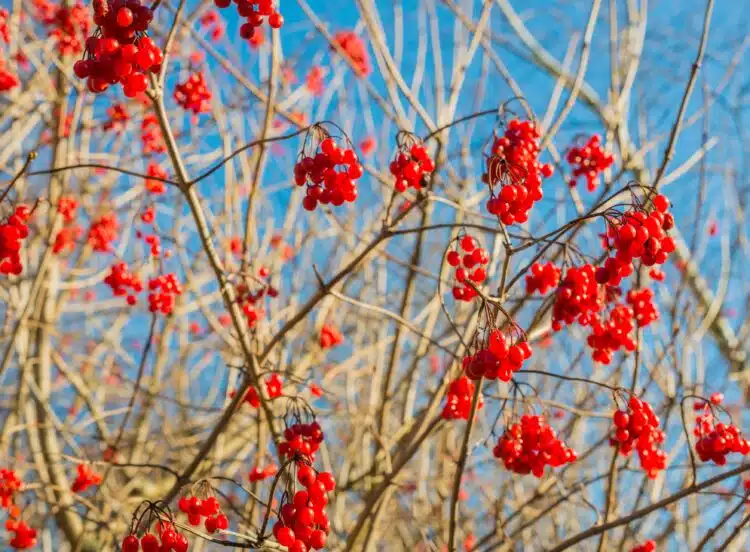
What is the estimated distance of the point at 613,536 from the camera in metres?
5.13

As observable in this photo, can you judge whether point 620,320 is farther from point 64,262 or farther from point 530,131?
point 64,262

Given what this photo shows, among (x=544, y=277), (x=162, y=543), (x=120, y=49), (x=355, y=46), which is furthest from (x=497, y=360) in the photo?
(x=355, y=46)

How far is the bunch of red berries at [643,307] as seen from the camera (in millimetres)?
2691

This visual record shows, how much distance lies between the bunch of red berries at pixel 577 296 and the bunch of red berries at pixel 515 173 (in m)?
0.23

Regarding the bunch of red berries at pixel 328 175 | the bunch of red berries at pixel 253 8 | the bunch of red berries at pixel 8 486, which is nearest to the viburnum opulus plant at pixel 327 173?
the bunch of red berries at pixel 328 175

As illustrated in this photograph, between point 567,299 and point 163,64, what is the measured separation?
4.55 feet

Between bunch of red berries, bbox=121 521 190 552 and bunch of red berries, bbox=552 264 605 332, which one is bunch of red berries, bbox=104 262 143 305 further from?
bunch of red berries, bbox=552 264 605 332

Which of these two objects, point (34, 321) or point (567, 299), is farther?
point (34, 321)

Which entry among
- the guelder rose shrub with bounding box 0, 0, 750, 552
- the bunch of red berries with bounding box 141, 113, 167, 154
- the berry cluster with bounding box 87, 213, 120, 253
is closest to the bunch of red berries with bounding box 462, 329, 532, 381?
the guelder rose shrub with bounding box 0, 0, 750, 552

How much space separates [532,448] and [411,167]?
0.98 meters

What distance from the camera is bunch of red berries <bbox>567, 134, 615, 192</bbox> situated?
2.88 metres

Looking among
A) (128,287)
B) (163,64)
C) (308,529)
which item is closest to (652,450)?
(308,529)

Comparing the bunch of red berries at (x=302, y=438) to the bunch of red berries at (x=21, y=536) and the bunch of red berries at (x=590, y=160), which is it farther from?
the bunch of red berries at (x=21, y=536)

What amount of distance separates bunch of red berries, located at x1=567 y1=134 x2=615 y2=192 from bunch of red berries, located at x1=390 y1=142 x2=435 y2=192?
82 cm
